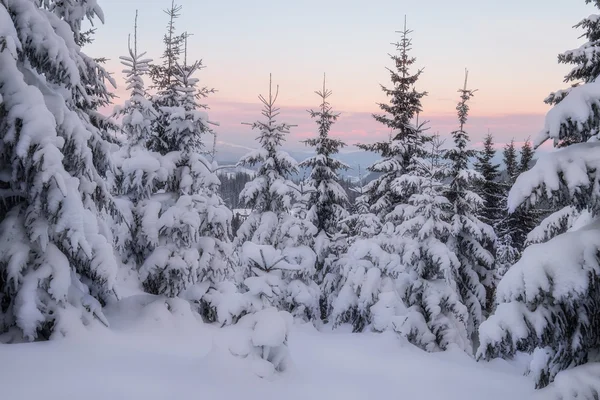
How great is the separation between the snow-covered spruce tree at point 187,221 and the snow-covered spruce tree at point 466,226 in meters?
10.8

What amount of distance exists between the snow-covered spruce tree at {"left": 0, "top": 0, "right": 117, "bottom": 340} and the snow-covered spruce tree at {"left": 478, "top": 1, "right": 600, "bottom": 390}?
5960 mm

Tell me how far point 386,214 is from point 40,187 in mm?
15796

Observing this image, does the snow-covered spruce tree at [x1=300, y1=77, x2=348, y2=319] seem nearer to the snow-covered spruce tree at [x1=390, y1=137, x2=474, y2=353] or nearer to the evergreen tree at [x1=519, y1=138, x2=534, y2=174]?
the snow-covered spruce tree at [x1=390, y1=137, x2=474, y2=353]

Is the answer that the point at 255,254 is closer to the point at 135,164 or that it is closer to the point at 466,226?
the point at 135,164

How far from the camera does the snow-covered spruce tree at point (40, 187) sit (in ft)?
17.4

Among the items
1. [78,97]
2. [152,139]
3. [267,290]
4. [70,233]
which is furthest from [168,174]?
[70,233]

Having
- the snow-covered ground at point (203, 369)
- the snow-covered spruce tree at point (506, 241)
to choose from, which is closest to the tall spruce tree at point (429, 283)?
the snow-covered ground at point (203, 369)

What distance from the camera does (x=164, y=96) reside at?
12484mm

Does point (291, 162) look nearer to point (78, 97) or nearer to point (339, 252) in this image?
point (339, 252)

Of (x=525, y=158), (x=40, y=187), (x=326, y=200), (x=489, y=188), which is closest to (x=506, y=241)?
(x=489, y=188)

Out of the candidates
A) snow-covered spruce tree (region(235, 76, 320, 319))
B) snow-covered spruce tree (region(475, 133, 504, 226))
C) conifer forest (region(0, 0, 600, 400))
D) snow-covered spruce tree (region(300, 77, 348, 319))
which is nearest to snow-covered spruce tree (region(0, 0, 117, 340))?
conifer forest (region(0, 0, 600, 400))

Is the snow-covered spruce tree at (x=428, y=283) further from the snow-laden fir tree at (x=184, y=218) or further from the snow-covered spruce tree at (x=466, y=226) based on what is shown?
the snow-laden fir tree at (x=184, y=218)

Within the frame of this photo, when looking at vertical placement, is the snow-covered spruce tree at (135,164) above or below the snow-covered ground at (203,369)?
above

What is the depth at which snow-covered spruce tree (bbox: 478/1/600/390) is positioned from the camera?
4.46m
